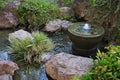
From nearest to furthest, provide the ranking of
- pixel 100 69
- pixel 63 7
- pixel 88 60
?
pixel 100 69, pixel 88 60, pixel 63 7

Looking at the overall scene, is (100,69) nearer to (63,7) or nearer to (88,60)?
(88,60)

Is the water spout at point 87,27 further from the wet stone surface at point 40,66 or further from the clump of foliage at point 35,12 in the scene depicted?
the clump of foliage at point 35,12

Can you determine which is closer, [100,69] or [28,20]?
[100,69]

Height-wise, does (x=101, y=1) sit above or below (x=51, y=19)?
above

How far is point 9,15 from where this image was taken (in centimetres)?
671

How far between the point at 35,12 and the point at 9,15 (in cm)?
72

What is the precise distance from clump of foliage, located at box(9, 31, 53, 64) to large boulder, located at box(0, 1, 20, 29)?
1.26 m

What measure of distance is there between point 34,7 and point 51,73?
8.26ft

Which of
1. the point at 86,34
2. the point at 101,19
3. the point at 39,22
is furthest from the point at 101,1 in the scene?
the point at 39,22

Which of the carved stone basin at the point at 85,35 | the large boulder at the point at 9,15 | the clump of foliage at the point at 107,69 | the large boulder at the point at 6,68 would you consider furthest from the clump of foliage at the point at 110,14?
the clump of foliage at the point at 107,69

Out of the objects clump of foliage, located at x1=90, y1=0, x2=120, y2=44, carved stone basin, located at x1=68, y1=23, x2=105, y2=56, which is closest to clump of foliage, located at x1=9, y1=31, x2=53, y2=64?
carved stone basin, located at x1=68, y1=23, x2=105, y2=56

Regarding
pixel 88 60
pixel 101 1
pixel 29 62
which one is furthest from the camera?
pixel 101 1

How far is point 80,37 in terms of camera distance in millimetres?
5062

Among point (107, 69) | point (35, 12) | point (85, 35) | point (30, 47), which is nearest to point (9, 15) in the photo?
point (35, 12)
